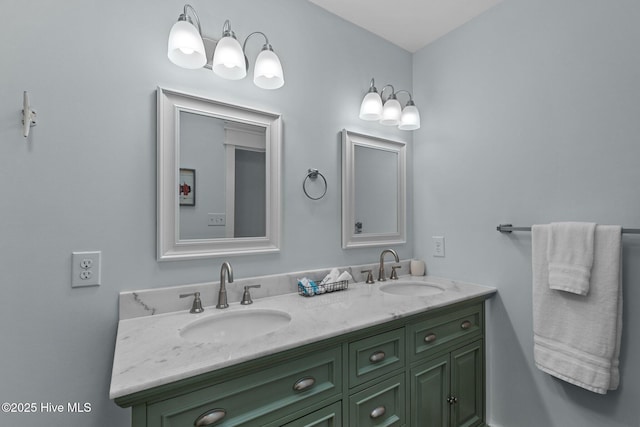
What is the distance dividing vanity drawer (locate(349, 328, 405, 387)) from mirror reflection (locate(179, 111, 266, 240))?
0.70m

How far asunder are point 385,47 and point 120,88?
1.61 meters

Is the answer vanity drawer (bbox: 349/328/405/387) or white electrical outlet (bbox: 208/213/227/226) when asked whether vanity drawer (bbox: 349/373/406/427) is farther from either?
white electrical outlet (bbox: 208/213/227/226)

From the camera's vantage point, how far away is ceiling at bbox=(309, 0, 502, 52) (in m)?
1.71

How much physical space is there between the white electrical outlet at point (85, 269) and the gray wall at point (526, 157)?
1.82 meters

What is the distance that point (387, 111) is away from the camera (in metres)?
1.87

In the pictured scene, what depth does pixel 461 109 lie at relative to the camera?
1883 mm

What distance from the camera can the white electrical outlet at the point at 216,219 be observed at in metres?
1.37

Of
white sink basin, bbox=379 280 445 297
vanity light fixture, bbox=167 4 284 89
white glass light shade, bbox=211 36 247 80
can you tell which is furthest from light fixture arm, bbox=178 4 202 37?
white sink basin, bbox=379 280 445 297

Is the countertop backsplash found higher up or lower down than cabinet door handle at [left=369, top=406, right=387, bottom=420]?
higher up

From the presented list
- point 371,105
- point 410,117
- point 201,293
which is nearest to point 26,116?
point 201,293

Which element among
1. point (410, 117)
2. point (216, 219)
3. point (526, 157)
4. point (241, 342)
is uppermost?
point (410, 117)

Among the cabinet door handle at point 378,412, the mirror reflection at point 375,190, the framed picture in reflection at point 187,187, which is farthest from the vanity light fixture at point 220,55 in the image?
the cabinet door handle at point 378,412

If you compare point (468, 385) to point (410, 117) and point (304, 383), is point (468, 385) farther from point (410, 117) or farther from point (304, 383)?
point (410, 117)

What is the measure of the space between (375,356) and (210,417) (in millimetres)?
622
